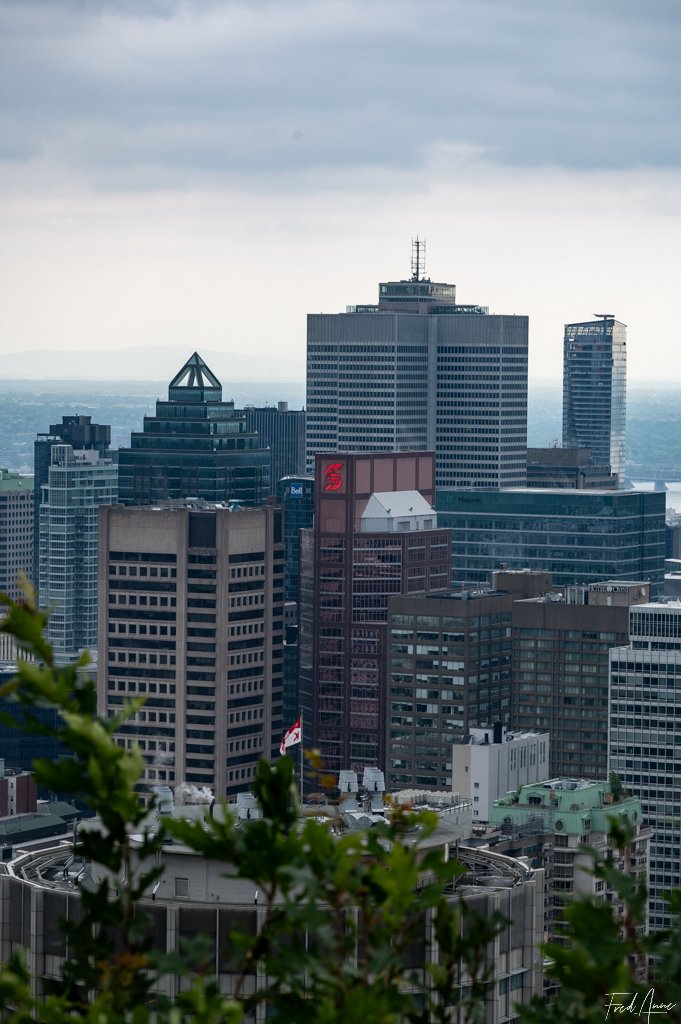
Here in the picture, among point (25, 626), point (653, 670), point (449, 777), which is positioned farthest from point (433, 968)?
point (449, 777)

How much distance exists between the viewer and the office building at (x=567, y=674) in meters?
189

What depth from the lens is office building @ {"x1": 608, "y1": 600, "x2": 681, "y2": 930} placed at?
165750 millimetres

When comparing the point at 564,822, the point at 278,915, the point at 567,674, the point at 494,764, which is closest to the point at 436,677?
the point at 567,674

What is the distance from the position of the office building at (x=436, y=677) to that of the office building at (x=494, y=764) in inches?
587

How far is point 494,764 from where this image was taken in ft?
543

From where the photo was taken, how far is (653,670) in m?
170

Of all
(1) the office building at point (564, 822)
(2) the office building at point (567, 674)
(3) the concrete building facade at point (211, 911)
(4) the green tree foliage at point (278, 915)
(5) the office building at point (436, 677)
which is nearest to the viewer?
(4) the green tree foliage at point (278, 915)

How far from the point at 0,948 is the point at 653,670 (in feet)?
359

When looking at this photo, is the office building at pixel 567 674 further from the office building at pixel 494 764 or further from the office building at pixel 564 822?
the office building at pixel 564 822

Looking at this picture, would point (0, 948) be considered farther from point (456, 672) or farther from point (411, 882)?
point (456, 672)

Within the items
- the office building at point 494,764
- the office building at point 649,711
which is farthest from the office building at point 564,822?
the office building at point 649,711

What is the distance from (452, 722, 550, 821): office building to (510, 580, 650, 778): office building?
982 centimetres

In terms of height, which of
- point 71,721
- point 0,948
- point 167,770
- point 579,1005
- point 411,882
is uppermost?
point 71,721

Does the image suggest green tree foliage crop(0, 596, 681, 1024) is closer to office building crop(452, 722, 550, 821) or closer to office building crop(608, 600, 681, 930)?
office building crop(452, 722, 550, 821)
